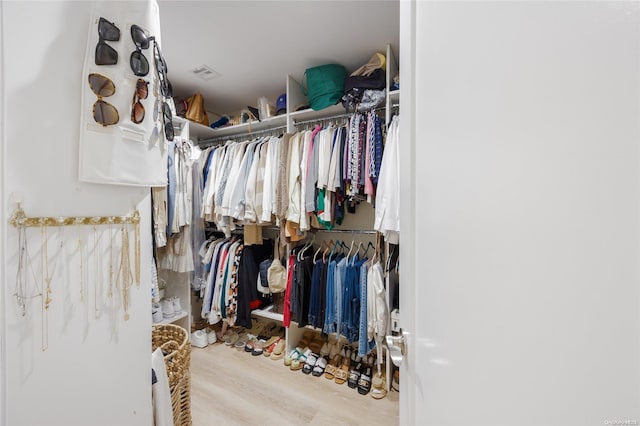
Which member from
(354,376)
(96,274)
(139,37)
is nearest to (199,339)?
(354,376)

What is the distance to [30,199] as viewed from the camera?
0.64 meters

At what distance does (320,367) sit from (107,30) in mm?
2073

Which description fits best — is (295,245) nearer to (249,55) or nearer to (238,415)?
(238,415)

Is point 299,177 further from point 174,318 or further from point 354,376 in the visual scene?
point 174,318

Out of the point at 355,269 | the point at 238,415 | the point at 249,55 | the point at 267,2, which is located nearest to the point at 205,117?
the point at 249,55

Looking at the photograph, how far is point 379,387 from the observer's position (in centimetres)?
169

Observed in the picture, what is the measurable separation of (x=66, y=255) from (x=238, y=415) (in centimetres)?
Result: 132

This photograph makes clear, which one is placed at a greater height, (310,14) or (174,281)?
(310,14)

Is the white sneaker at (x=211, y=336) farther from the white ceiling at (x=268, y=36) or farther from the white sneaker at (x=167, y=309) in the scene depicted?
the white ceiling at (x=268, y=36)

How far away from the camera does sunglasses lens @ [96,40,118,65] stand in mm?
731

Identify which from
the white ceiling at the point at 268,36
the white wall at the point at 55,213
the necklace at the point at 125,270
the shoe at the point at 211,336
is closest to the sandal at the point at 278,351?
the shoe at the point at 211,336

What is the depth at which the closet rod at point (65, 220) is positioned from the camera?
0.62 metres

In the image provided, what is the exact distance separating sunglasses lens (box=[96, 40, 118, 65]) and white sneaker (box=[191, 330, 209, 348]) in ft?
6.89

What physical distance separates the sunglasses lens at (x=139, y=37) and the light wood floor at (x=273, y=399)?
1776 millimetres
